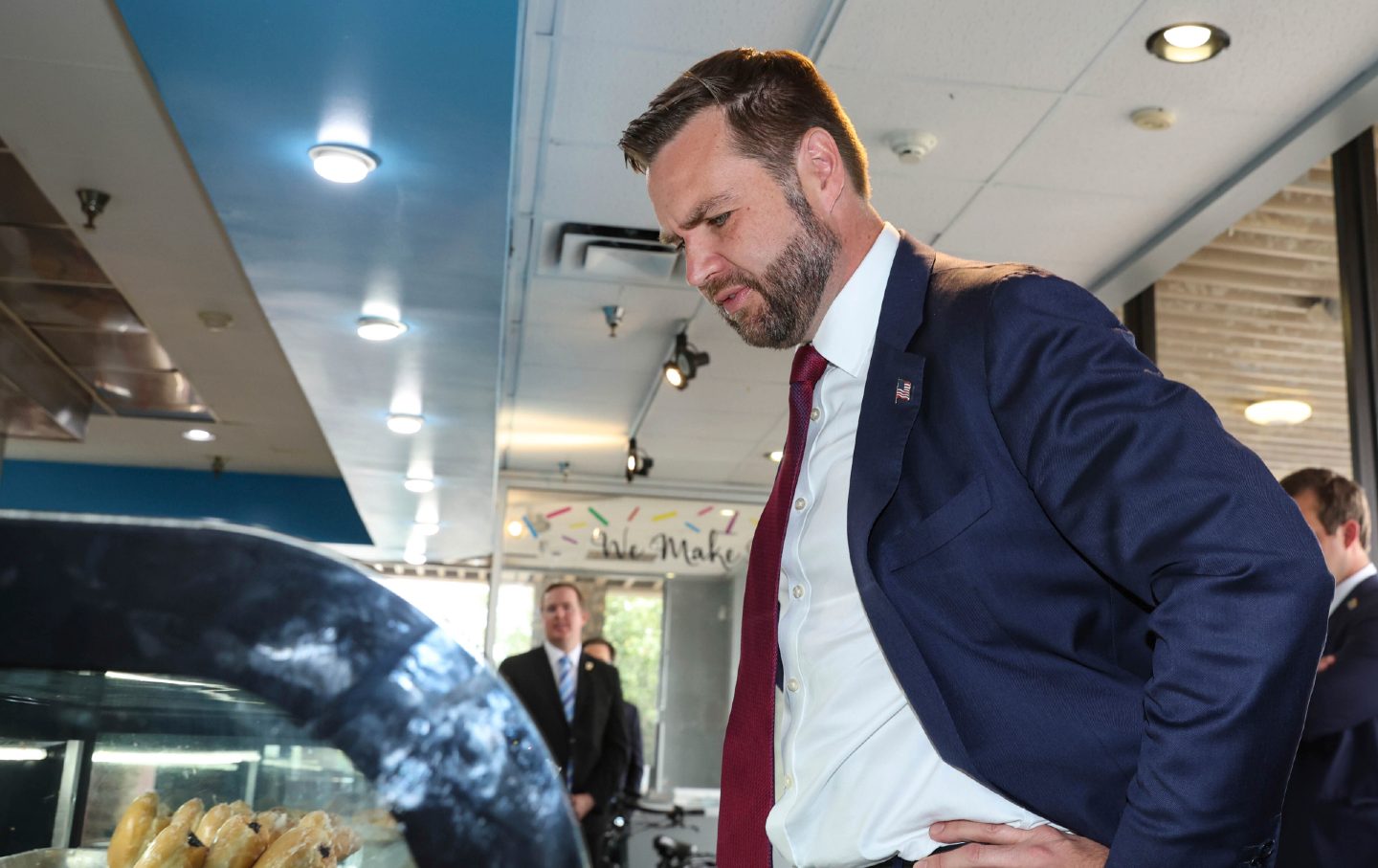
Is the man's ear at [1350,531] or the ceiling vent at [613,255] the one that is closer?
the man's ear at [1350,531]

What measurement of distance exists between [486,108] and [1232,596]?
2357 millimetres

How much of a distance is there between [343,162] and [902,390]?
8.01 feet

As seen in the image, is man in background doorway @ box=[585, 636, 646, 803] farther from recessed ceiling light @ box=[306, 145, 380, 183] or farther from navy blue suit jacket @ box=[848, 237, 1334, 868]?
navy blue suit jacket @ box=[848, 237, 1334, 868]

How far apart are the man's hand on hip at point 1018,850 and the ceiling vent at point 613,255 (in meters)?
3.55

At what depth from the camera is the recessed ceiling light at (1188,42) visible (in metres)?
3.02

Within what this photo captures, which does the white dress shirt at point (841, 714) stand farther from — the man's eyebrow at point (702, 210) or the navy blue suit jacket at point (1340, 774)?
the navy blue suit jacket at point (1340, 774)

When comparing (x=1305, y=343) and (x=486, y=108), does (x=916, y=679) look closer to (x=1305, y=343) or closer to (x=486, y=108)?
(x=486, y=108)

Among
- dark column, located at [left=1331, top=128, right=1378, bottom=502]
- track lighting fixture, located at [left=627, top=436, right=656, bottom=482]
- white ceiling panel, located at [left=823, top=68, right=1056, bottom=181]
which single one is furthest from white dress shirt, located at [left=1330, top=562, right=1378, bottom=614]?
track lighting fixture, located at [left=627, top=436, right=656, bottom=482]

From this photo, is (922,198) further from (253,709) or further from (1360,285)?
(253,709)

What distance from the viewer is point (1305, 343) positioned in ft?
13.3

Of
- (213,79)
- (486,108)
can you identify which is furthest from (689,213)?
(213,79)

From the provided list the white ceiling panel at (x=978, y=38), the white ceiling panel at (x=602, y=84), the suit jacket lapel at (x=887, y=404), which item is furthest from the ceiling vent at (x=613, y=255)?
the suit jacket lapel at (x=887, y=404)

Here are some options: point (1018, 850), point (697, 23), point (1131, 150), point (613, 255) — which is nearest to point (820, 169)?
point (1018, 850)

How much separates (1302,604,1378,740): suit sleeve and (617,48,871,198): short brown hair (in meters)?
1.62
